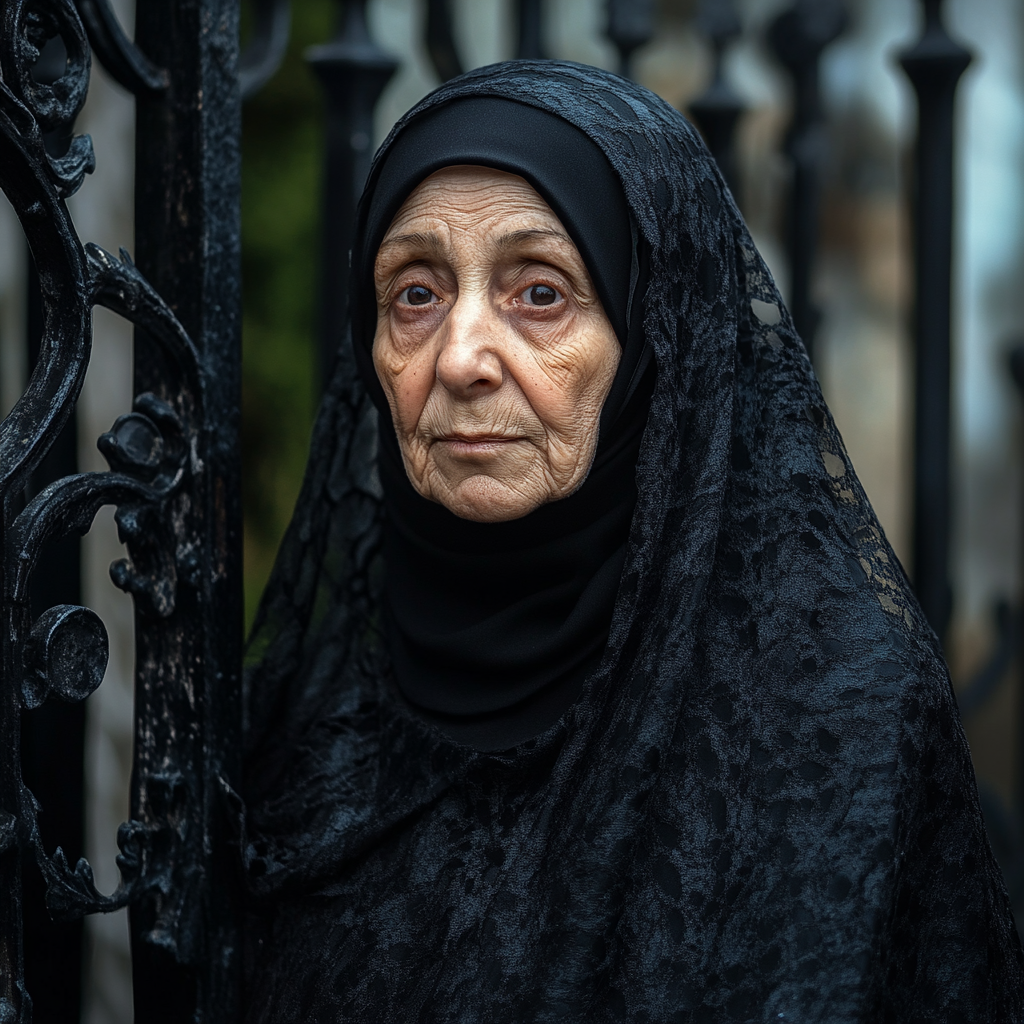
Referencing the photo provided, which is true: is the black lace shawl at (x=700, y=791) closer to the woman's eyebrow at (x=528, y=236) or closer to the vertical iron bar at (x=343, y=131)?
the woman's eyebrow at (x=528, y=236)

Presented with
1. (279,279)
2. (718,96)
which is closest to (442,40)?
(718,96)

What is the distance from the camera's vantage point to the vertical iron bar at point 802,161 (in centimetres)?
291

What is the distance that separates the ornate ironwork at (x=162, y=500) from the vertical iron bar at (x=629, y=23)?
1.24 metres

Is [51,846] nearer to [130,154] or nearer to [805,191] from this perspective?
[130,154]

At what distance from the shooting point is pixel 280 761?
205cm

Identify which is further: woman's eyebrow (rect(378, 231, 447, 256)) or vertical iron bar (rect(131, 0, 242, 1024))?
vertical iron bar (rect(131, 0, 242, 1024))

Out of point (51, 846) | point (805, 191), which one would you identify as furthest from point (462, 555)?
point (805, 191)

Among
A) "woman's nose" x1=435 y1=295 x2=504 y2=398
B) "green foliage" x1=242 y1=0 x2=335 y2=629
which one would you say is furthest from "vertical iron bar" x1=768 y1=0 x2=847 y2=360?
"green foliage" x1=242 y1=0 x2=335 y2=629

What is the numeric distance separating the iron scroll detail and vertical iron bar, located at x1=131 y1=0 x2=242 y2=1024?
0.03 m

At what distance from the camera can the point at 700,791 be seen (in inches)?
63.4

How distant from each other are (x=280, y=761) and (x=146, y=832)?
28cm

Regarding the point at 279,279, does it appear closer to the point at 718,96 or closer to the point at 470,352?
the point at 718,96

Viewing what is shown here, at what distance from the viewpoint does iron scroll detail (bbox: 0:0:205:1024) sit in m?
1.56

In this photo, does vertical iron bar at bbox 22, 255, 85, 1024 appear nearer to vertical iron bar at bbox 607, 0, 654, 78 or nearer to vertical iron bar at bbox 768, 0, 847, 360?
vertical iron bar at bbox 607, 0, 654, 78
